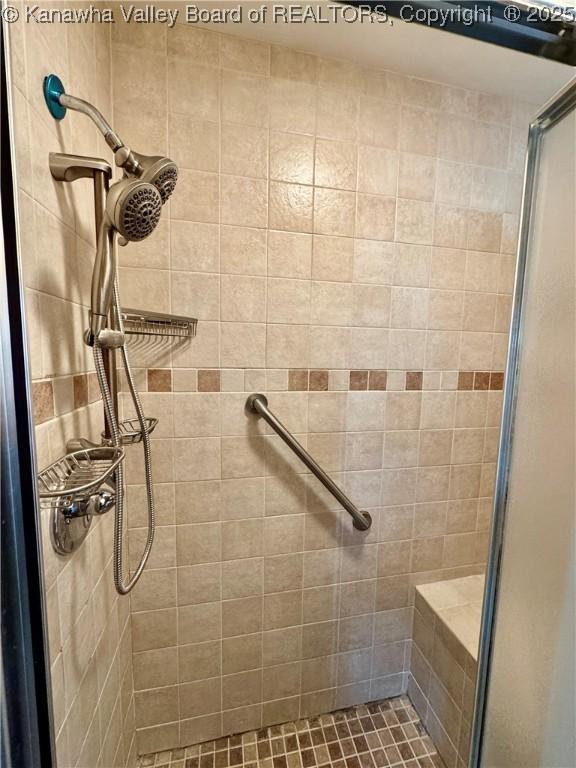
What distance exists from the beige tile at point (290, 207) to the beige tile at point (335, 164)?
0.07 m

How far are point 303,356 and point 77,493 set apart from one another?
2.46 ft

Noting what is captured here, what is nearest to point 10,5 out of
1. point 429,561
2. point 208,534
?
point 208,534

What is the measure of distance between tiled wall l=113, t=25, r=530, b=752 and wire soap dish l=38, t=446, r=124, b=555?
348mm

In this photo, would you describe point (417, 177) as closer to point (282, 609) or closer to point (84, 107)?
point (84, 107)

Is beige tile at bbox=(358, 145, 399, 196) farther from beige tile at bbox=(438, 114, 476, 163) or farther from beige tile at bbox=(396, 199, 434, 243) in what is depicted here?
beige tile at bbox=(438, 114, 476, 163)

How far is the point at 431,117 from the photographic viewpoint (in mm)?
1129

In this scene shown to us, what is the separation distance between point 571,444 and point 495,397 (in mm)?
819

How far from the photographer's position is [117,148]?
0.63 m

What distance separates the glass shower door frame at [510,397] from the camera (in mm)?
620

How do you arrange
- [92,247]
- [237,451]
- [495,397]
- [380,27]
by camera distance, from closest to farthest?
[92,247] → [380,27] → [237,451] → [495,397]

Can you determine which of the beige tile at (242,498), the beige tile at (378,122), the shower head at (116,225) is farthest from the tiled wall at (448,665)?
the beige tile at (378,122)

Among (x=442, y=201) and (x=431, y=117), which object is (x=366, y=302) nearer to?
(x=442, y=201)

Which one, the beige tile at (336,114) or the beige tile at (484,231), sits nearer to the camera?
the beige tile at (336,114)

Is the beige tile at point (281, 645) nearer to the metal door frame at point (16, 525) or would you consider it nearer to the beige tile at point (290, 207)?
the metal door frame at point (16, 525)
